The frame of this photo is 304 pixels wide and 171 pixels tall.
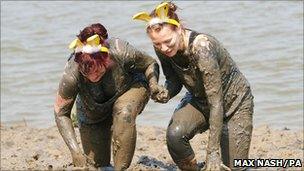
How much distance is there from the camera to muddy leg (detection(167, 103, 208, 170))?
6.19 meters

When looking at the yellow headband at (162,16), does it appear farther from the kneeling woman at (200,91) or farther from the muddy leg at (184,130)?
the muddy leg at (184,130)

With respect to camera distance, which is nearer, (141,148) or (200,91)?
(200,91)

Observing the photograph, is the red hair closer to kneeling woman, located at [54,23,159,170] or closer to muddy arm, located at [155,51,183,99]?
kneeling woman, located at [54,23,159,170]

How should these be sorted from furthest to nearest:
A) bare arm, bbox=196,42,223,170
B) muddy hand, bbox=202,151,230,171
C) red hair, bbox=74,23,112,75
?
red hair, bbox=74,23,112,75, bare arm, bbox=196,42,223,170, muddy hand, bbox=202,151,230,171

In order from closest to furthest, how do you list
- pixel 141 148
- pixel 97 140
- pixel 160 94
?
1. pixel 160 94
2. pixel 97 140
3. pixel 141 148

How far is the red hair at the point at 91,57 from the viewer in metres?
5.95

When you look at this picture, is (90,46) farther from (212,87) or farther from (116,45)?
(212,87)

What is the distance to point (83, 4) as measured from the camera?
17422mm

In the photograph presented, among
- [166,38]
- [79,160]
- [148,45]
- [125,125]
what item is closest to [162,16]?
[166,38]

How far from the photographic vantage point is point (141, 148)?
862 cm

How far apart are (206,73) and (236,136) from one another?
0.78 m

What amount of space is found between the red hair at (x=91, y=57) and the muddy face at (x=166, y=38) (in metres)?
0.48

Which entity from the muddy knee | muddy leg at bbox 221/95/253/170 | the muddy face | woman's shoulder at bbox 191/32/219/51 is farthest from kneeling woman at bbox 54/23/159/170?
muddy leg at bbox 221/95/253/170

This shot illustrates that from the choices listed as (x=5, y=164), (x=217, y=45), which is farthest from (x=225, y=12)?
(x=217, y=45)
